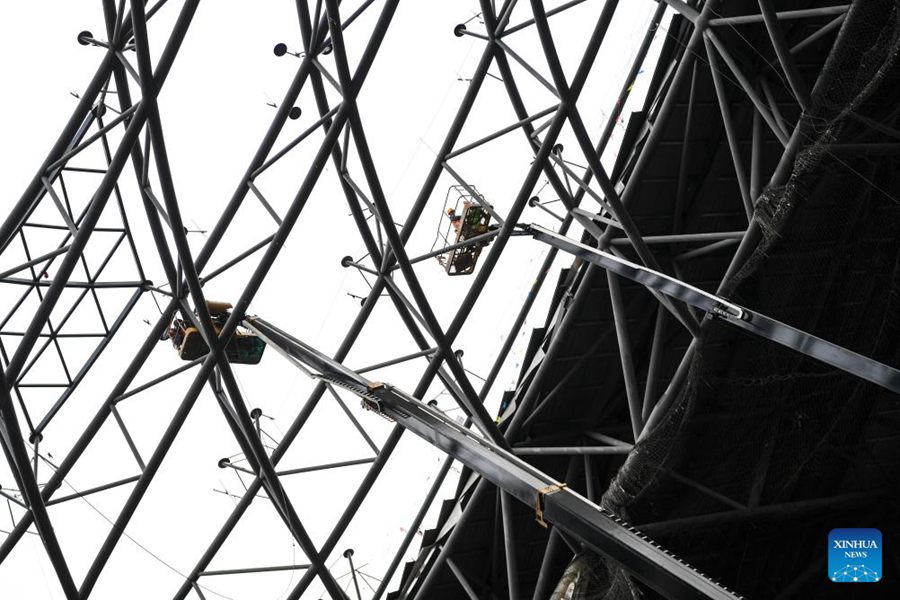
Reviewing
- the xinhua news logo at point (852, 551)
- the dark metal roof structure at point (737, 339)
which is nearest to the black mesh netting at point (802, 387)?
the dark metal roof structure at point (737, 339)

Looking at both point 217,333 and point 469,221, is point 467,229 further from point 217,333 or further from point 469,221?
point 217,333

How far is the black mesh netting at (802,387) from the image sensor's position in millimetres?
15141

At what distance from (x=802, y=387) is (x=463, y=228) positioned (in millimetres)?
8475

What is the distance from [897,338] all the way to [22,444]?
15566mm

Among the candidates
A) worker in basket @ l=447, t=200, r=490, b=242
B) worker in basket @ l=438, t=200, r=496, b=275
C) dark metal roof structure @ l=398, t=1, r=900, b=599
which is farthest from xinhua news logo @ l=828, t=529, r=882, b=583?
worker in basket @ l=447, t=200, r=490, b=242

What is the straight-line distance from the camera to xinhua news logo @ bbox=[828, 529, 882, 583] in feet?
72.4

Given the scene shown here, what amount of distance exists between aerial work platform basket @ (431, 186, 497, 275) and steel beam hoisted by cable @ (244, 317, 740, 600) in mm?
6048

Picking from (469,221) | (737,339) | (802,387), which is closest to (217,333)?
(469,221)

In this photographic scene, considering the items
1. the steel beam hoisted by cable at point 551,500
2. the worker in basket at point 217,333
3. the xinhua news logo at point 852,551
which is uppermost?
the worker in basket at point 217,333

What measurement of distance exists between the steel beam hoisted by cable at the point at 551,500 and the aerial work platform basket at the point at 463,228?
605 centimetres

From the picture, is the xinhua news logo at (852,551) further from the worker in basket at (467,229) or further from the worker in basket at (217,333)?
the worker in basket at (217,333)

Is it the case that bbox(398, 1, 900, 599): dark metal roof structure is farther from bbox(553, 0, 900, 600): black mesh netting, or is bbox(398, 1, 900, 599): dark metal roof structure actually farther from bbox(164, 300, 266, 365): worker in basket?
bbox(164, 300, 266, 365): worker in basket

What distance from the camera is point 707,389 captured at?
17.4 meters

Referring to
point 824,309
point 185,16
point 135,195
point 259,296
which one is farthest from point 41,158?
point 824,309
